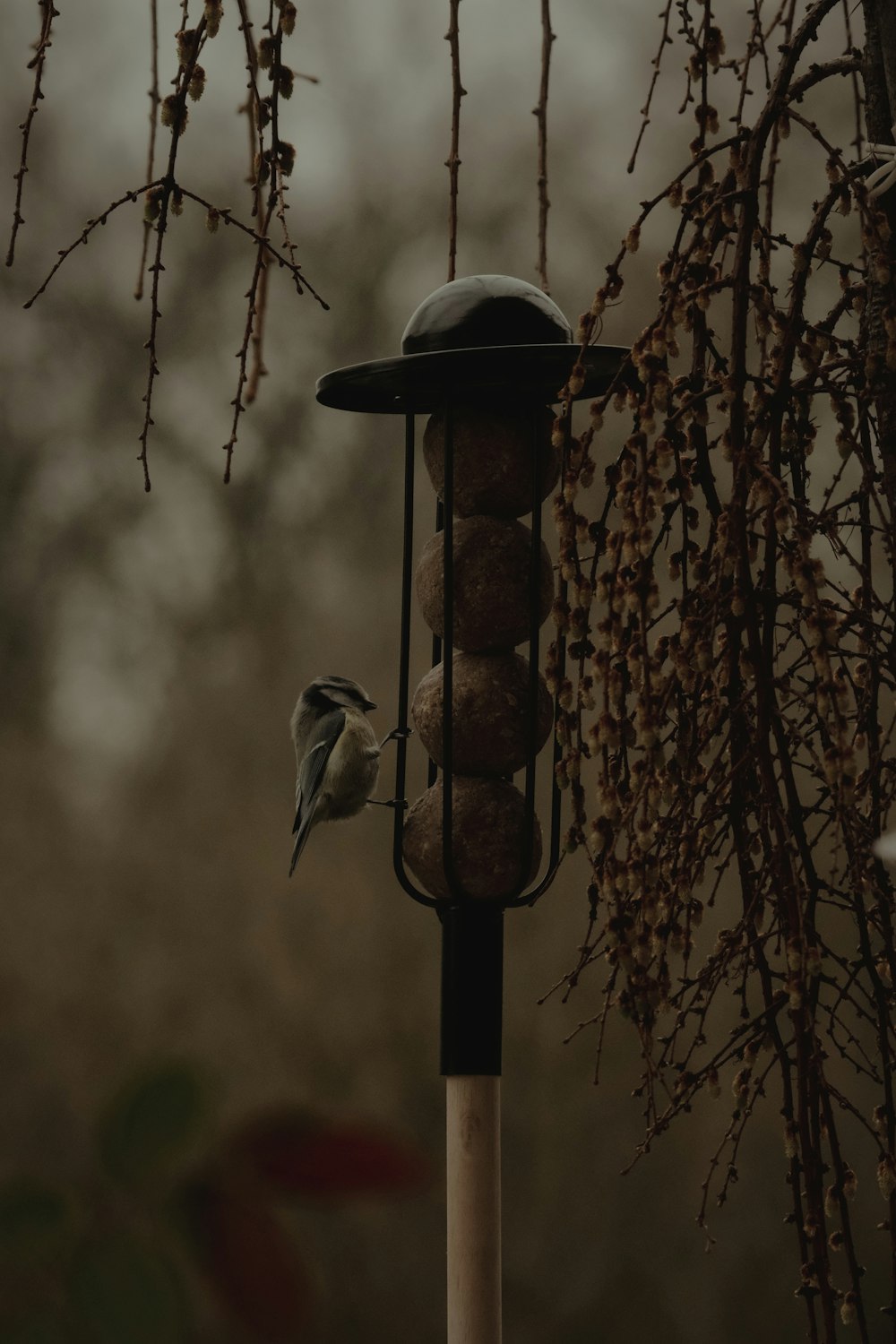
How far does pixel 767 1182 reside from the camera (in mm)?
2916

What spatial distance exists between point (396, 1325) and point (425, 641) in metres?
1.33

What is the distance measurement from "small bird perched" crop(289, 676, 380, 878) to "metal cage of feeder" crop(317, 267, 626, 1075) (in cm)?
27

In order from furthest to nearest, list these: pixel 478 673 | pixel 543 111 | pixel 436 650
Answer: pixel 436 650
pixel 478 673
pixel 543 111

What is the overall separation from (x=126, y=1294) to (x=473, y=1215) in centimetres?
209

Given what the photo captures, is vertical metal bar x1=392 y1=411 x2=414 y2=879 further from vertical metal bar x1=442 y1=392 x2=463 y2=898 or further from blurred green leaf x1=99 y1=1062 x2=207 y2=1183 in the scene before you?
blurred green leaf x1=99 y1=1062 x2=207 y2=1183

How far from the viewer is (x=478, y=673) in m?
1.00

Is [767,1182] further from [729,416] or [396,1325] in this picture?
[729,416]

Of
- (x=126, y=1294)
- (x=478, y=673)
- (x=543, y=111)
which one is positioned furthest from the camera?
(x=126, y=1294)

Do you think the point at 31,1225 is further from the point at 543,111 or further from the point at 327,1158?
the point at 543,111

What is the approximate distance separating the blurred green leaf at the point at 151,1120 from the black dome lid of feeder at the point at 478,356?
2.09 m

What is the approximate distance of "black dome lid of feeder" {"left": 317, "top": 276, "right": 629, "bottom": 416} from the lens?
938mm

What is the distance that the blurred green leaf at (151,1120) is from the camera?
9.20ft

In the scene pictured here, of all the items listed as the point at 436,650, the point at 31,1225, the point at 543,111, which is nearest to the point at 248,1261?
the point at 31,1225

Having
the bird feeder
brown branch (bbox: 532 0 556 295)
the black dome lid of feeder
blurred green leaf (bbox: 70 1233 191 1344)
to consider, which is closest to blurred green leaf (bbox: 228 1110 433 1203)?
blurred green leaf (bbox: 70 1233 191 1344)
